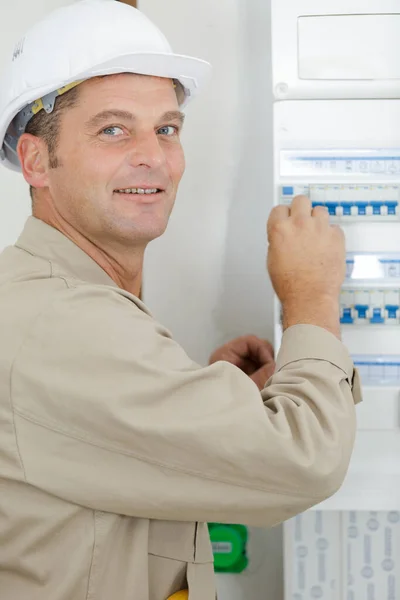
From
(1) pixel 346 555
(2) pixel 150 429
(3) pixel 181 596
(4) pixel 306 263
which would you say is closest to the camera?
(2) pixel 150 429

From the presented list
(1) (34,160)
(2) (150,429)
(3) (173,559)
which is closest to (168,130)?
(1) (34,160)

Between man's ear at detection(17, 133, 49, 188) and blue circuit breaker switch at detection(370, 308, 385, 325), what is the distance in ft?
1.90

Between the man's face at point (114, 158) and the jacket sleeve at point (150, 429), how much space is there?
198 millimetres

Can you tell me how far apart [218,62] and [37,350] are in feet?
2.86

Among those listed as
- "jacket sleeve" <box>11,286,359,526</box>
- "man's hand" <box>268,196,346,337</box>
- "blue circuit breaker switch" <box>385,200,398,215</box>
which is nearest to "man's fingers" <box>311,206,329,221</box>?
"man's hand" <box>268,196,346,337</box>

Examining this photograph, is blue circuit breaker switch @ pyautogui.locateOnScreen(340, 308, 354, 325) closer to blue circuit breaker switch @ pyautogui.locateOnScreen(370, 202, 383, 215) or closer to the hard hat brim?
blue circuit breaker switch @ pyautogui.locateOnScreen(370, 202, 383, 215)

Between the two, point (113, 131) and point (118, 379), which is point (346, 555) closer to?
point (118, 379)

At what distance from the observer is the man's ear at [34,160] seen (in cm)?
113

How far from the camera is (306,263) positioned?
114cm

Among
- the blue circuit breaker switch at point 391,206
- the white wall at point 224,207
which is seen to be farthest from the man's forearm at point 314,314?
the white wall at point 224,207

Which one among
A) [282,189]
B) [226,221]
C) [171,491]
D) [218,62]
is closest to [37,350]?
[171,491]

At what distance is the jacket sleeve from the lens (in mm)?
868

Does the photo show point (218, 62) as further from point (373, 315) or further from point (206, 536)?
point (206, 536)

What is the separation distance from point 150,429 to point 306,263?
416 millimetres
